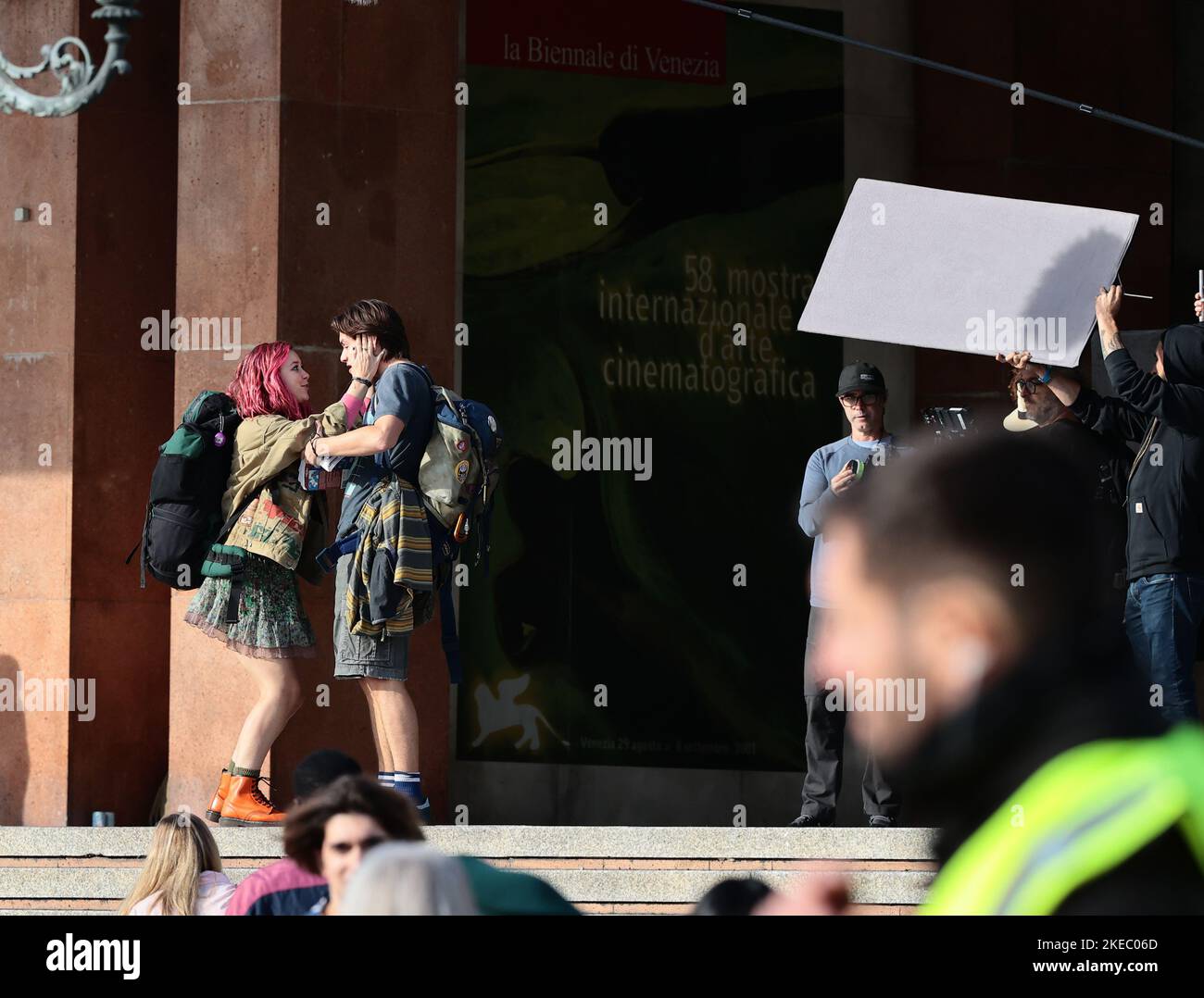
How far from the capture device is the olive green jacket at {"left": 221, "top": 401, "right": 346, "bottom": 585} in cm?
787

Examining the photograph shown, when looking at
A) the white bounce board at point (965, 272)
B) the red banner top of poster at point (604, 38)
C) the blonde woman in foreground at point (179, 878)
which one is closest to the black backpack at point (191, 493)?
the blonde woman in foreground at point (179, 878)

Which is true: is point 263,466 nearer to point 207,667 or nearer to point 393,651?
point 393,651

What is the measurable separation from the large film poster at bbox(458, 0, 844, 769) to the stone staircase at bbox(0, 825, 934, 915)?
2822 mm

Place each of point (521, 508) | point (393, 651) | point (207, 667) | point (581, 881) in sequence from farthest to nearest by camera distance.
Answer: point (521, 508)
point (207, 667)
point (393, 651)
point (581, 881)

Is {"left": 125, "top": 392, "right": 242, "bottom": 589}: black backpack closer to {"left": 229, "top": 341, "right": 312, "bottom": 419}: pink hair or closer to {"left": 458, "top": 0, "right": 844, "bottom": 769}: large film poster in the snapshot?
{"left": 229, "top": 341, "right": 312, "bottom": 419}: pink hair

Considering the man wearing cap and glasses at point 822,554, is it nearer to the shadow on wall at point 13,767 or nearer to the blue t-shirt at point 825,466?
the blue t-shirt at point 825,466

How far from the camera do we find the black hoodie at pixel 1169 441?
7.24 m

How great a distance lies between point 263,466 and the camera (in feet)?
25.9

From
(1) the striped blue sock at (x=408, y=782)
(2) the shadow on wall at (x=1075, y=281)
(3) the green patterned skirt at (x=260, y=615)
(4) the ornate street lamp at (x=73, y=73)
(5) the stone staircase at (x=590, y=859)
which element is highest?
(4) the ornate street lamp at (x=73, y=73)

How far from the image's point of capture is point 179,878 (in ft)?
16.9

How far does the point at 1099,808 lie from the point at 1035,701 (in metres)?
0.10

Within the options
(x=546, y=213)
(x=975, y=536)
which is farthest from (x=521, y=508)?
(x=975, y=536)

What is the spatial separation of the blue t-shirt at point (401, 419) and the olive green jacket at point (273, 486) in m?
0.28

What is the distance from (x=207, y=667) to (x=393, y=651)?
6.23 feet
